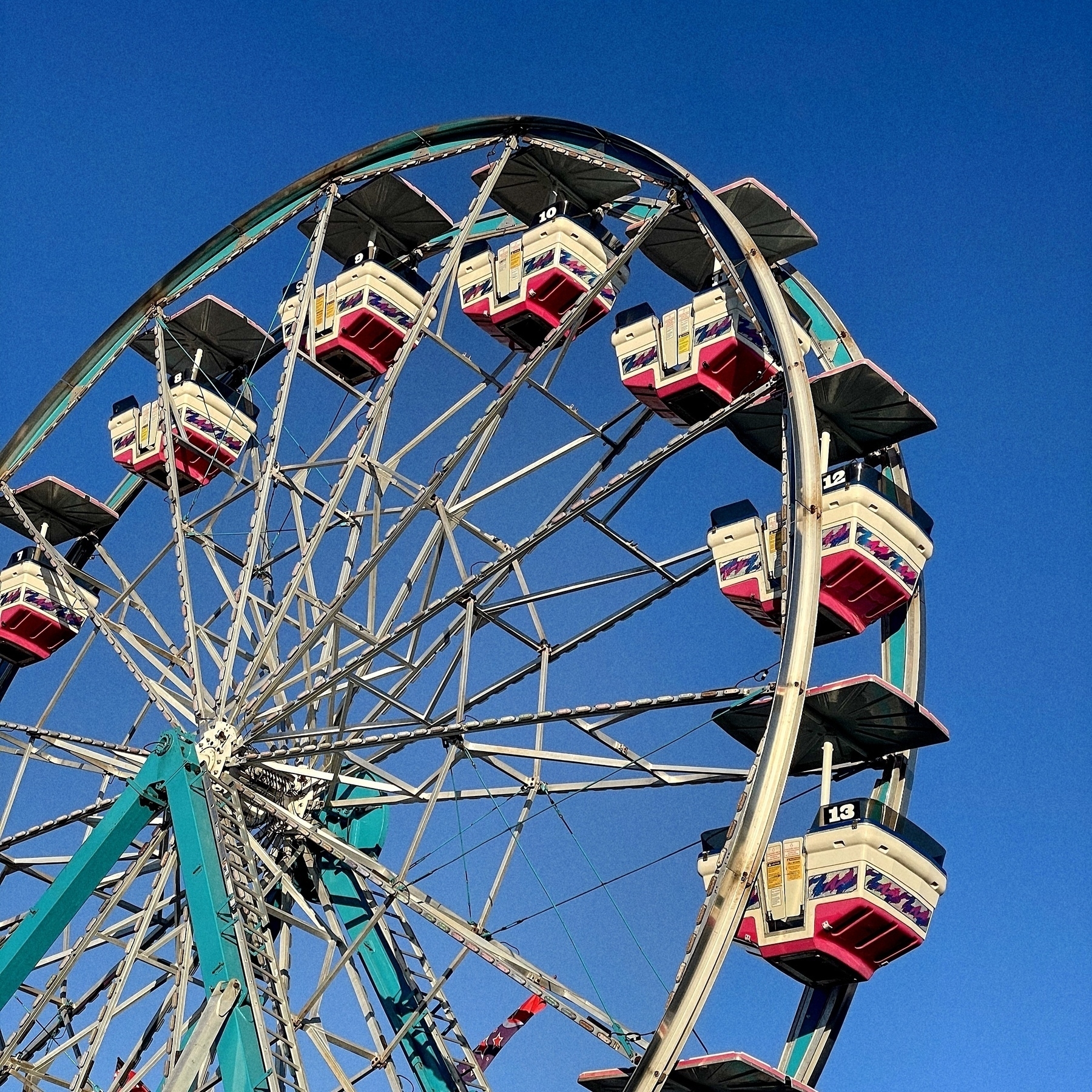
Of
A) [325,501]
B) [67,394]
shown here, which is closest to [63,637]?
[67,394]

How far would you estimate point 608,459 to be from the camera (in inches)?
680

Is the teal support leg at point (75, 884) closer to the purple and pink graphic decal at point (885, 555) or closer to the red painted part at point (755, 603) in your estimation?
the red painted part at point (755, 603)

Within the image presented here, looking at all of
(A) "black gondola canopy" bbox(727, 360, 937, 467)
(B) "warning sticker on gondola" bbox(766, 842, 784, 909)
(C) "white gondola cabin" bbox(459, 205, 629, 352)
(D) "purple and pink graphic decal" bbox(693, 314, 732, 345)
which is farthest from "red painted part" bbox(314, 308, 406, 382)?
(B) "warning sticker on gondola" bbox(766, 842, 784, 909)

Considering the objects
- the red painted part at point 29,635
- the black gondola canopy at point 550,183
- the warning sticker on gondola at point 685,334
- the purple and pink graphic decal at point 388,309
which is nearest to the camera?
the warning sticker on gondola at point 685,334

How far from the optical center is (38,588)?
21.1m

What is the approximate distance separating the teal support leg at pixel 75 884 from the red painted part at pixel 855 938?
5.25m

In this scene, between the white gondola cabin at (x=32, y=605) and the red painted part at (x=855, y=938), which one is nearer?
the red painted part at (x=855, y=938)

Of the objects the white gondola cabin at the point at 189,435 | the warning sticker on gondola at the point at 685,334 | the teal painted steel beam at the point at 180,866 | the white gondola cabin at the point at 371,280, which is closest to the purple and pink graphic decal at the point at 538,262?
the white gondola cabin at the point at 371,280

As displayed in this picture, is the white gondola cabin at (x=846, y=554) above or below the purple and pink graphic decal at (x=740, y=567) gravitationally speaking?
above

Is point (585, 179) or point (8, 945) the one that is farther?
point (585, 179)

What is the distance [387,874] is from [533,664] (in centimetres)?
216

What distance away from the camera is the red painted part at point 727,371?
1606cm

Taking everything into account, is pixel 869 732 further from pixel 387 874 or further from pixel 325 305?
pixel 325 305

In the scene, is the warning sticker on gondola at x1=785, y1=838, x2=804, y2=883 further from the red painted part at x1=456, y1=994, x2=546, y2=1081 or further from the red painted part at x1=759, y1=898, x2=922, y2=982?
the red painted part at x1=456, y1=994, x2=546, y2=1081
